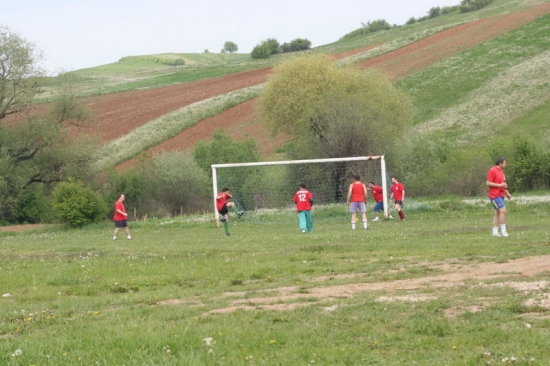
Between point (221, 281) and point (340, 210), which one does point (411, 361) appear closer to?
point (221, 281)

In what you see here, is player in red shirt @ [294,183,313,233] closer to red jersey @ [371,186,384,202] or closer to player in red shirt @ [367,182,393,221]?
player in red shirt @ [367,182,393,221]

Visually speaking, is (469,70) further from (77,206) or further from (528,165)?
(77,206)

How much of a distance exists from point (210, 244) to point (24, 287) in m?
9.65

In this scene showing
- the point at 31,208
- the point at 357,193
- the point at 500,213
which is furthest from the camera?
the point at 31,208

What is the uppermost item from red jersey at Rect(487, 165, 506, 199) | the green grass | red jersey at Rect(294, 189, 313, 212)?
the green grass

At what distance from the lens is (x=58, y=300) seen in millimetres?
13250

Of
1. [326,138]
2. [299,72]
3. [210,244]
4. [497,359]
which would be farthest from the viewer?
[299,72]

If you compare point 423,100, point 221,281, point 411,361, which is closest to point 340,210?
point 221,281

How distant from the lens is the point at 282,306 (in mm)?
10953

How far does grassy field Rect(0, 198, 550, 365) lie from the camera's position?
8.16 metres

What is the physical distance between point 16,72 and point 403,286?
44075 mm

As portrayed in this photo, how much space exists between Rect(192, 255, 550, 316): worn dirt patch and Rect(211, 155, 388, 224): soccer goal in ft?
76.7

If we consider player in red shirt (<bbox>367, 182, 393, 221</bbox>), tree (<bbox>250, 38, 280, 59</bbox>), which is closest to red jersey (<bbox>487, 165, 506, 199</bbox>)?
player in red shirt (<bbox>367, 182, 393, 221</bbox>)

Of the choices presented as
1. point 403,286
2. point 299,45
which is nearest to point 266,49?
point 299,45
